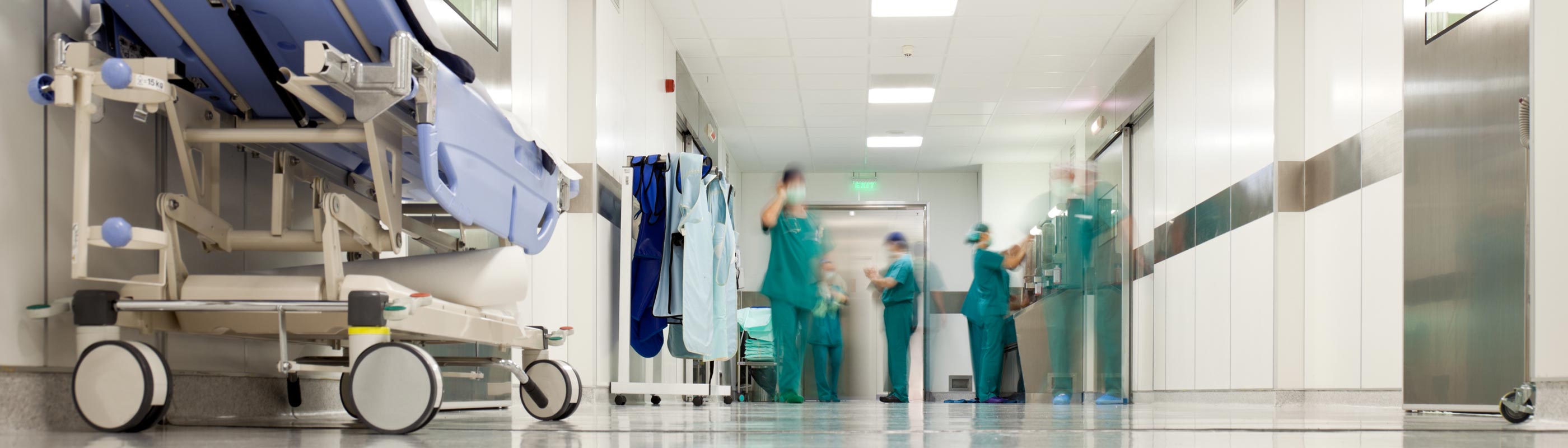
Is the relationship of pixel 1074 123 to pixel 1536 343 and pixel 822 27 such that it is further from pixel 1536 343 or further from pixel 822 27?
pixel 1536 343

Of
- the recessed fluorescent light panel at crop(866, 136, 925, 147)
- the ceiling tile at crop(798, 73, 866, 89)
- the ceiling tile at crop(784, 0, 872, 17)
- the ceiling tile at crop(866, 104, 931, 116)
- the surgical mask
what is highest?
the ceiling tile at crop(784, 0, 872, 17)

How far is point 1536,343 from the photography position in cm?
242

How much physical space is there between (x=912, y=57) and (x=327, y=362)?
5.66 m

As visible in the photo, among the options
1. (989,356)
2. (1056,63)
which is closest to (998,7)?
(1056,63)

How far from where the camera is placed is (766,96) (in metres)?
8.70

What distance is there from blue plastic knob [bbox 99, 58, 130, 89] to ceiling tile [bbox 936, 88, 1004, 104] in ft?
23.7

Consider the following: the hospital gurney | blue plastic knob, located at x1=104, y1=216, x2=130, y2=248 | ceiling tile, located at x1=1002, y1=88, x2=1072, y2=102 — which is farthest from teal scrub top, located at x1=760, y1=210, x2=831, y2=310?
blue plastic knob, located at x1=104, y1=216, x2=130, y2=248

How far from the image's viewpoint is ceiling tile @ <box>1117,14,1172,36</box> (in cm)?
662

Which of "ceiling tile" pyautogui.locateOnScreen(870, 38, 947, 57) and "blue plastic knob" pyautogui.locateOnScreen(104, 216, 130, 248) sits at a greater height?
"ceiling tile" pyautogui.locateOnScreen(870, 38, 947, 57)

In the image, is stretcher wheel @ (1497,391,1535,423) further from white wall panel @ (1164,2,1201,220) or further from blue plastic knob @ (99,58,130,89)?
white wall panel @ (1164,2,1201,220)

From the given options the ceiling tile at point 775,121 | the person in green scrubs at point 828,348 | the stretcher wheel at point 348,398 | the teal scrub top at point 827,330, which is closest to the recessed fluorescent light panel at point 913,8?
the person in green scrubs at point 828,348

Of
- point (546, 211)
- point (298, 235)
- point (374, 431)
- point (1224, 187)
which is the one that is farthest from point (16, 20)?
point (1224, 187)

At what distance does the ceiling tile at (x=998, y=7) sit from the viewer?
627 cm

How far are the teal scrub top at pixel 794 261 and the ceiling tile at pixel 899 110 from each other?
2275mm
